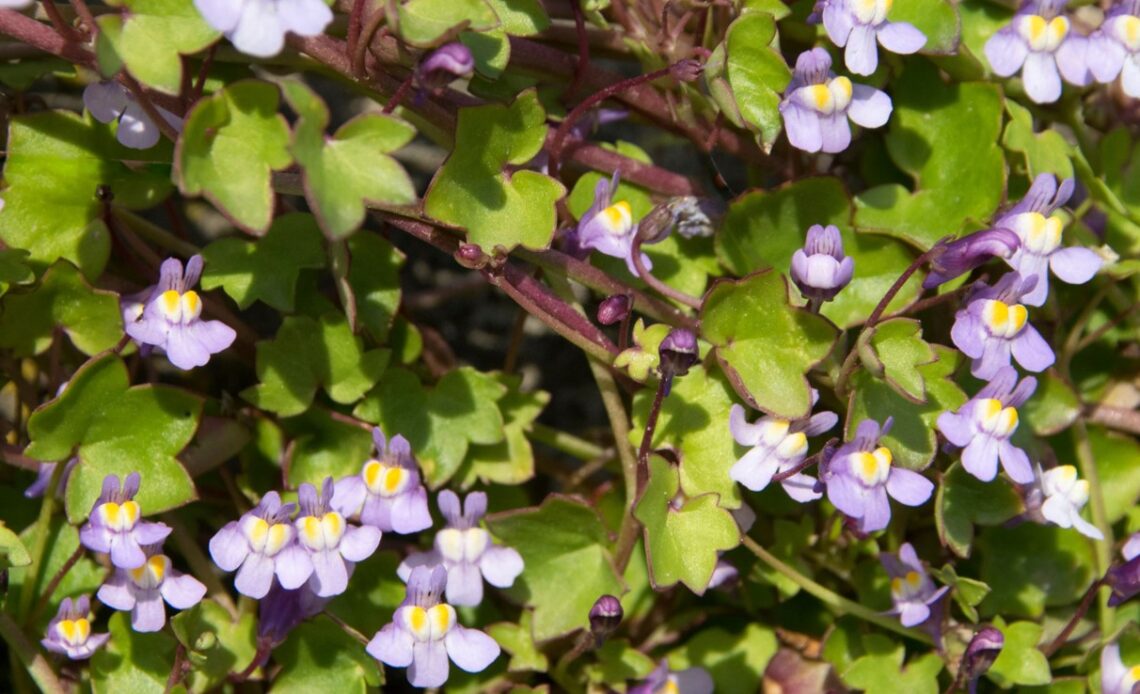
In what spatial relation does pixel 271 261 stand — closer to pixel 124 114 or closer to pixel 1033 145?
pixel 124 114

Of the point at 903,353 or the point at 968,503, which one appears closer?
the point at 903,353

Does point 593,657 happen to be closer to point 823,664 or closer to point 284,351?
point 823,664

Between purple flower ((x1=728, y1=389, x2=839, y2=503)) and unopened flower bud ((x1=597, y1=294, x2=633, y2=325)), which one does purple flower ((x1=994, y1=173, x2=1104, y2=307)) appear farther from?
unopened flower bud ((x1=597, y1=294, x2=633, y2=325))

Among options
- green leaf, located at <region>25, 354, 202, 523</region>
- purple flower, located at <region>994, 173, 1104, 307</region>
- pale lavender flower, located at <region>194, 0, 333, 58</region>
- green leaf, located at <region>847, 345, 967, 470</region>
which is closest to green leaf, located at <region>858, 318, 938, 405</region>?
green leaf, located at <region>847, 345, 967, 470</region>

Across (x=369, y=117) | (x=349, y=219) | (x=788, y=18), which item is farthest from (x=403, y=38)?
(x=788, y=18)

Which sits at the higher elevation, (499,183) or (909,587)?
(499,183)

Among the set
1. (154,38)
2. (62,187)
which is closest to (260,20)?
(154,38)

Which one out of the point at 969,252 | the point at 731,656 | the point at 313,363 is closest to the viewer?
the point at 969,252

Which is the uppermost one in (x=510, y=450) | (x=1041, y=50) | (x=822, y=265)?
(x=1041, y=50)
